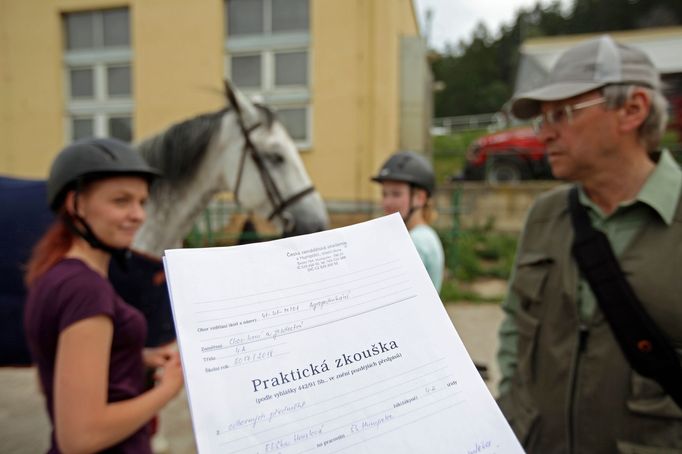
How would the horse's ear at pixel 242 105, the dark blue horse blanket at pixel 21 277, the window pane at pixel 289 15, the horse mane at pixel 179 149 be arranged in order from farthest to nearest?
the window pane at pixel 289 15 < the horse's ear at pixel 242 105 < the horse mane at pixel 179 149 < the dark blue horse blanket at pixel 21 277

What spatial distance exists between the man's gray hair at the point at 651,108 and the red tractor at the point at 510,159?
865 cm

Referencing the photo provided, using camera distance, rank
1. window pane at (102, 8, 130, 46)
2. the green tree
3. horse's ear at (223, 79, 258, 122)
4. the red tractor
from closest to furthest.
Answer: horse's ear at (223, 79, 258, 122) → window pane at (102, 8, 130, 46) → the red tractor → the green tree

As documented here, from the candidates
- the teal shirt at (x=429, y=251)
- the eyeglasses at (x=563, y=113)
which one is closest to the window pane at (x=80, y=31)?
the teal shirt at (x=429, y=251)

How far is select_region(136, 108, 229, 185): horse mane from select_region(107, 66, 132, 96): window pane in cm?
619

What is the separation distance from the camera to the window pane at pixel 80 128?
8.02 metres

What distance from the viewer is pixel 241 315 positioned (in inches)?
25.8

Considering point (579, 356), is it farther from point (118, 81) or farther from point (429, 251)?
point (118, 81)

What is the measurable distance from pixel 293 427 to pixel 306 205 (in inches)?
94.9

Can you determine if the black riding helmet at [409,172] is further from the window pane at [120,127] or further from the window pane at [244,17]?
the window pane at [120,127]

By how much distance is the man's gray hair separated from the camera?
1.48 metres

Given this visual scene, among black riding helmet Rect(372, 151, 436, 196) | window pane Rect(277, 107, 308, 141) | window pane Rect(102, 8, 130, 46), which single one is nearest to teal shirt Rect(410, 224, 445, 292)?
black riding helmet Rect(372, 151, 436, 196)

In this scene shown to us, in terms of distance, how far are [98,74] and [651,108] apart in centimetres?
879

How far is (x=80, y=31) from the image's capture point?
7922 millimetres

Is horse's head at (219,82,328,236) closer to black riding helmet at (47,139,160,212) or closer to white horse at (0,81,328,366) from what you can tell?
white horse at (0,81,328,366)
